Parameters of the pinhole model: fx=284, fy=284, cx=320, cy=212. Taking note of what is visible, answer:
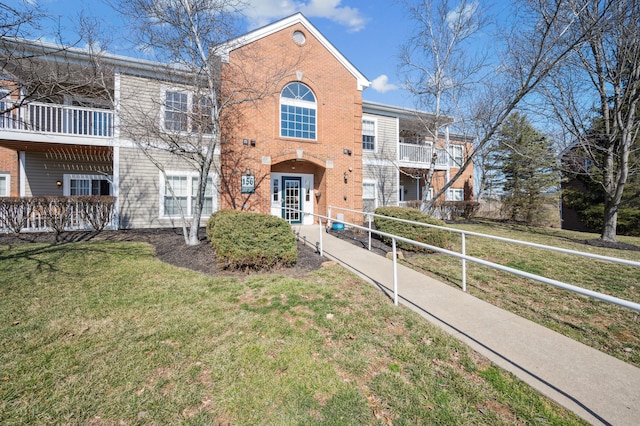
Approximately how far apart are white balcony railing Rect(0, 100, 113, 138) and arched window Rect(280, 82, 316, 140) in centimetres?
634

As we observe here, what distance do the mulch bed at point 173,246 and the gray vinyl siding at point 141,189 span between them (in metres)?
0.64

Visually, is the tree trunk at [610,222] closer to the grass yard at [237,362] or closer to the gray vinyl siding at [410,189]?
the gray vinyl siding at [410,189]

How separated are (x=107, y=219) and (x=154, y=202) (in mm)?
1617

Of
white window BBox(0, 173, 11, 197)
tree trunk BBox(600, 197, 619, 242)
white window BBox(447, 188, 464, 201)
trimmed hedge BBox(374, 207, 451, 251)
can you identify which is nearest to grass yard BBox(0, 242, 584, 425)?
trimmed hedge BBox(374, 207, 451, 251)

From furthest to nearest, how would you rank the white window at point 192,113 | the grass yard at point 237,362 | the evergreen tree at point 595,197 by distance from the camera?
the evergreen tree at point 595,197 → the white window at point 192,113 → the grass yard at point 237,362

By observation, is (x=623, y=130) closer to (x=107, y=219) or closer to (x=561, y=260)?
(x=561, y=260)

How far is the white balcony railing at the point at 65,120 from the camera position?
9719 mm

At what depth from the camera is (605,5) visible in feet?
28.3

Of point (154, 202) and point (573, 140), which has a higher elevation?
point (573, 140)

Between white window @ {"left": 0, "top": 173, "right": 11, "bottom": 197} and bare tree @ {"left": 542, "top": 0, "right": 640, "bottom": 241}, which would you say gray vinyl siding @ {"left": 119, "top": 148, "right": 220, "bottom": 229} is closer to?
white window @ {"left": 0, "top": 173, "right": 11, "bottom": 197}

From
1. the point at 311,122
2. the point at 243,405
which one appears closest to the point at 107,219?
the point at 311,122

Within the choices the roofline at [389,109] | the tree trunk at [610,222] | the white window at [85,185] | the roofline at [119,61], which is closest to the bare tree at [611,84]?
the tree trunk at [610,222]

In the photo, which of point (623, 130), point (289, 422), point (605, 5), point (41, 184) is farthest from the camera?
point (41, 184)

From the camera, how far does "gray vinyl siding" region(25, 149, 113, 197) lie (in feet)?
38.6
